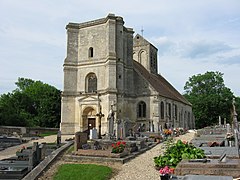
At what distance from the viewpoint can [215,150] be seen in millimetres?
12289

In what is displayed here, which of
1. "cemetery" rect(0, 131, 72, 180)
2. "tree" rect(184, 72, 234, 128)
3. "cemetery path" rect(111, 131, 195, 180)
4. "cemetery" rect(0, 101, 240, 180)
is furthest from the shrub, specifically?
"tree" rect(184, 72, 234, 128)

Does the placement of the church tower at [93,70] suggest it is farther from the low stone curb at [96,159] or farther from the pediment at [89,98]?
the low stone curb at [96,159]

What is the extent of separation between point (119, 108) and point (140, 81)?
497cm

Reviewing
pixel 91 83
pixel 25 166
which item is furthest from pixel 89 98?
pixel 25 166

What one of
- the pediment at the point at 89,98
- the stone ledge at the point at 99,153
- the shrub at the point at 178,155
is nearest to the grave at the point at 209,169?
the shrub at the point at 178,155

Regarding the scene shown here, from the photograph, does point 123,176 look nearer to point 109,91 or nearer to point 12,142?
point 12,142

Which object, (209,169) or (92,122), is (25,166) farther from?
(92,122)

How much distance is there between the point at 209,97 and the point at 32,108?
33.6m

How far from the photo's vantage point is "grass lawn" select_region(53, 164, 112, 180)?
1082 centimetres

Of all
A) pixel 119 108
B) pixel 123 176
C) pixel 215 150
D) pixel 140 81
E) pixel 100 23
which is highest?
pixel 100 23

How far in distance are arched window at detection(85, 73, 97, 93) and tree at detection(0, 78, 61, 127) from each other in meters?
10.8

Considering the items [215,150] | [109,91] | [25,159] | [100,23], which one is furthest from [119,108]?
[215,150]

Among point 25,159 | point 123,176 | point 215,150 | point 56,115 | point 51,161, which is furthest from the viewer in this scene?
point 56,115

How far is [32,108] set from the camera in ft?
186
